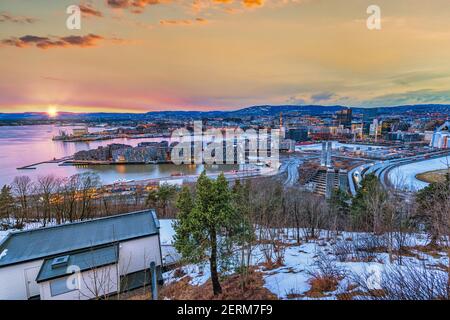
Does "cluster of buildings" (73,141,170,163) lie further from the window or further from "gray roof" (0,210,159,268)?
the window

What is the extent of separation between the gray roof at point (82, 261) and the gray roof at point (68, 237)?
151mm

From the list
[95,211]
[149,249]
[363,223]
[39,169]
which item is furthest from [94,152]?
[363,223]

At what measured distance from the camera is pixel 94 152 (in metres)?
20.3

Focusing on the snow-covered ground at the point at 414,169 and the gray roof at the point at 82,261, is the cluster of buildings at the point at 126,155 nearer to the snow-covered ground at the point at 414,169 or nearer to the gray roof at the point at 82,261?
the gray roof at the point at 82,261

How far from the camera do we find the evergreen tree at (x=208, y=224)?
252 centimetres

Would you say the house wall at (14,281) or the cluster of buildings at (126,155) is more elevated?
the cluster of buildings at (126,155)

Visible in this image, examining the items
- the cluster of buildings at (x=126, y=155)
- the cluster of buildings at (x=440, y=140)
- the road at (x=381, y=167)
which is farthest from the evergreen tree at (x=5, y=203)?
the cluster of buildings at (x=440, y=140)

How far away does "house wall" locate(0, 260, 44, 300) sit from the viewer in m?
3.46

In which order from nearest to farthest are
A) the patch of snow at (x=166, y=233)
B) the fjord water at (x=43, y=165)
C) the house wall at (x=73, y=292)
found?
the house wall at (x=73, y=292), the patch of snow at (x=166, y=233), the fjord water at (x=43, y=165)

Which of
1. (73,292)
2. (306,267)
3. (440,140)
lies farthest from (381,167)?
(73,292)

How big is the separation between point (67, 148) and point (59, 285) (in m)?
25.5

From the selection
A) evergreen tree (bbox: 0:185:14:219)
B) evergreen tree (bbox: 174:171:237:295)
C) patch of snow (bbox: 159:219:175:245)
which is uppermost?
evergreen tree (bbox: 174:171:237:295)

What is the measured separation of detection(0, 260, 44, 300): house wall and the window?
2.80 feet

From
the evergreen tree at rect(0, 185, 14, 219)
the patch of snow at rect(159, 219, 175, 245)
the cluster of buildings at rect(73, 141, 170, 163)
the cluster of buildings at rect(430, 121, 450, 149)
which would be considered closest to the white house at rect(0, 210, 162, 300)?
the patch of snow at rect(159, 219, 175, 245)
